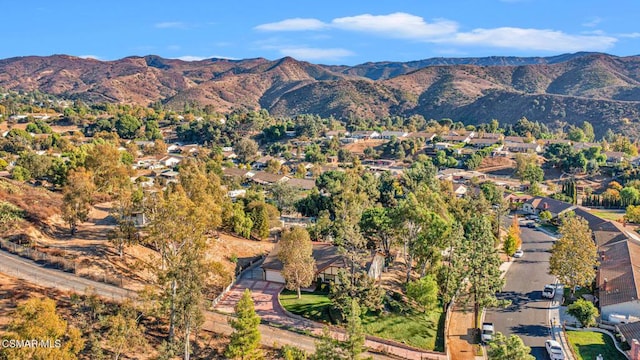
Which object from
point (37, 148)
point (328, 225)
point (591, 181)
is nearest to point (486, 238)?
point (328, 225)

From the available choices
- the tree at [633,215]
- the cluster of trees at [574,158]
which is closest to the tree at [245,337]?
the tree at [633,215]

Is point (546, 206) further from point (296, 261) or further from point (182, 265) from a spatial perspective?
point (182, 265)

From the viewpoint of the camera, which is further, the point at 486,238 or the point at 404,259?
the point at 404,259

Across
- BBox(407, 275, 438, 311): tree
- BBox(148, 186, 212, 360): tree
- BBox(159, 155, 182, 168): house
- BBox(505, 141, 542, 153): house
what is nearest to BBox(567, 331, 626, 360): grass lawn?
BBox(407, 275, 438, 311): tree

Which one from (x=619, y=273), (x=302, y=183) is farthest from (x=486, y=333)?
(x=302, y=183)

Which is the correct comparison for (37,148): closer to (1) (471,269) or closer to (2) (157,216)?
(2) (157,216)

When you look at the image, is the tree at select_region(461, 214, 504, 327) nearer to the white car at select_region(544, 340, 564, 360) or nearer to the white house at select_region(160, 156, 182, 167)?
the white car at select_region(544, 340, 564, 360)

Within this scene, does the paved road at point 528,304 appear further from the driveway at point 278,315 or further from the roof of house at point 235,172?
the roof of house at point 235,172
